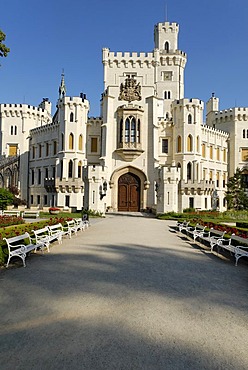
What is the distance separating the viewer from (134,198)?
40875 mm

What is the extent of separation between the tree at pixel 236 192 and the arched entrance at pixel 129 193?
1501cm

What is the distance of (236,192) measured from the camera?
1864 inches

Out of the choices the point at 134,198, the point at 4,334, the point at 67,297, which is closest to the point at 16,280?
the point at 67,297

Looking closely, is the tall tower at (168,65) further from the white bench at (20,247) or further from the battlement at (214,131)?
the white bench at (20,247)

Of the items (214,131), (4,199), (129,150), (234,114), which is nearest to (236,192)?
(214,131)

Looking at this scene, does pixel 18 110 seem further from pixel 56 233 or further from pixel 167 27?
pixel 56 233

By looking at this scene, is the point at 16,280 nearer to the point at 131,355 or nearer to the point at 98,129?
the point at 131,355

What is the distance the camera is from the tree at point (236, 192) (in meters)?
45.6

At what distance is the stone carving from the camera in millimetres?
41781

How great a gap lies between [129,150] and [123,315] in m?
35.4

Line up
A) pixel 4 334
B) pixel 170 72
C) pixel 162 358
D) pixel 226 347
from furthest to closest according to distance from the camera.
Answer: pixel 170 72 → pixel 4 334 → pixel 226 347 → pixel 162 358

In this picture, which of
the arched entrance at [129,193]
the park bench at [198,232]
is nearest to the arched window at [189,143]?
the arched entrance at [129,193]

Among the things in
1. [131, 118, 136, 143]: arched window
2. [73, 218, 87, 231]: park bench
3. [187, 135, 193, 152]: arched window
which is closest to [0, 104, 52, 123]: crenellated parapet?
[131, 118, 136, 143]: arched window

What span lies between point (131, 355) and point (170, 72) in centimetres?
5254
